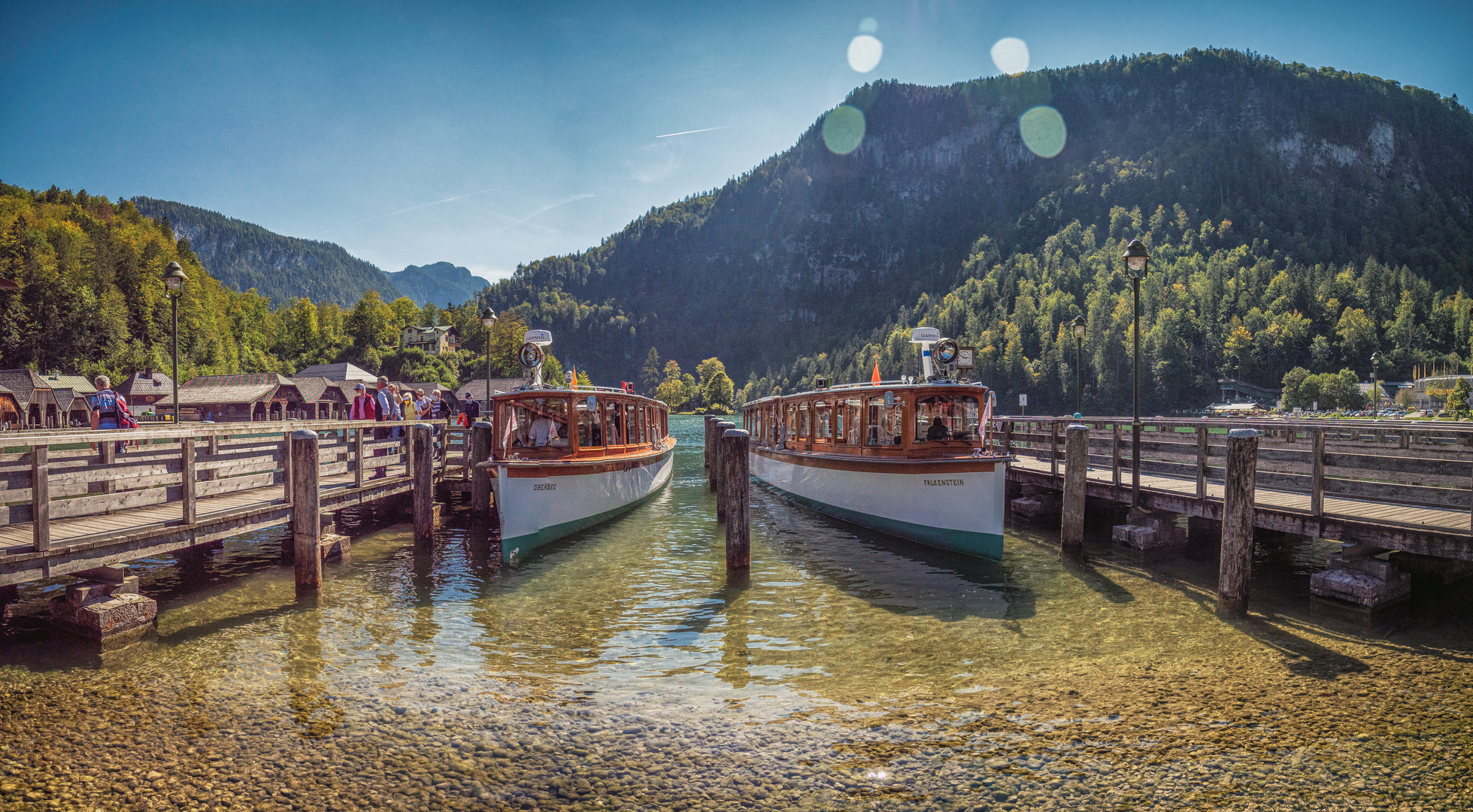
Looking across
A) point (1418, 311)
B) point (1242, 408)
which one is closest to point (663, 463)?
point (1242, 408)

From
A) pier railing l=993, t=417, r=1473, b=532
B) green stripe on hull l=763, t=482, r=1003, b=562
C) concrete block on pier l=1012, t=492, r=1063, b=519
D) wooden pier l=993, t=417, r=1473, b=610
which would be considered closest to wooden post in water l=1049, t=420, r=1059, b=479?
pier railing l=993, t=417, r=1473, b=532

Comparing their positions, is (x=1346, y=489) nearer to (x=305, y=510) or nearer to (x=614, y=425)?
(x=614, y=425)

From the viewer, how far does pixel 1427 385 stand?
85.6 meters

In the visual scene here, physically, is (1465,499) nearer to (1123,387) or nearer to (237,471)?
(237,471)

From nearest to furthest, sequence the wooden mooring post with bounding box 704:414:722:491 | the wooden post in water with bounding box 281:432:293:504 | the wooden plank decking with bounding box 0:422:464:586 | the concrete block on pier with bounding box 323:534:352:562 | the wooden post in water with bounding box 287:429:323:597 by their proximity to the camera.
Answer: the wooden plank decking with bounding box 0:422:464:586
the wooden post in water with bounding box 287:429:323:597
the wooden post in water with bounding box 281:432:293:504
the concrete block on pier with bounding box 323:534:352:562
the wooden mooring post with bounding box 704:414:722:491

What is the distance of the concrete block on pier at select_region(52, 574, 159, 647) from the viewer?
813cm

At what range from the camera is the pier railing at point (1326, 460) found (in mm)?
9203

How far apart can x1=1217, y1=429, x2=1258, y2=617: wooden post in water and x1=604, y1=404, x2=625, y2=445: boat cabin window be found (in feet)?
38.7

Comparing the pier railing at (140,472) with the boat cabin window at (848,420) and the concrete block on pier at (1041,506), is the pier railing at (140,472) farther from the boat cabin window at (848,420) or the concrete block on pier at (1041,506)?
the concrete block on pier at (1041,506)

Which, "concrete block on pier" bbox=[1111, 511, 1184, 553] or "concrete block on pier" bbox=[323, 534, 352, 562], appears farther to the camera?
"concrete block on pier" bbox=[323, 534, 352, 562]

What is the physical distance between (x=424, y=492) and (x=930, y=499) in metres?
10.4

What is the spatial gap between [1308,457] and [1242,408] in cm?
9327

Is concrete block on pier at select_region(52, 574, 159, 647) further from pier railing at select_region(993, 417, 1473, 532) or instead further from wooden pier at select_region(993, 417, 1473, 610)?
pier railing at select_region(993, 417, 1473, 532)

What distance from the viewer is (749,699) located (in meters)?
7.12
